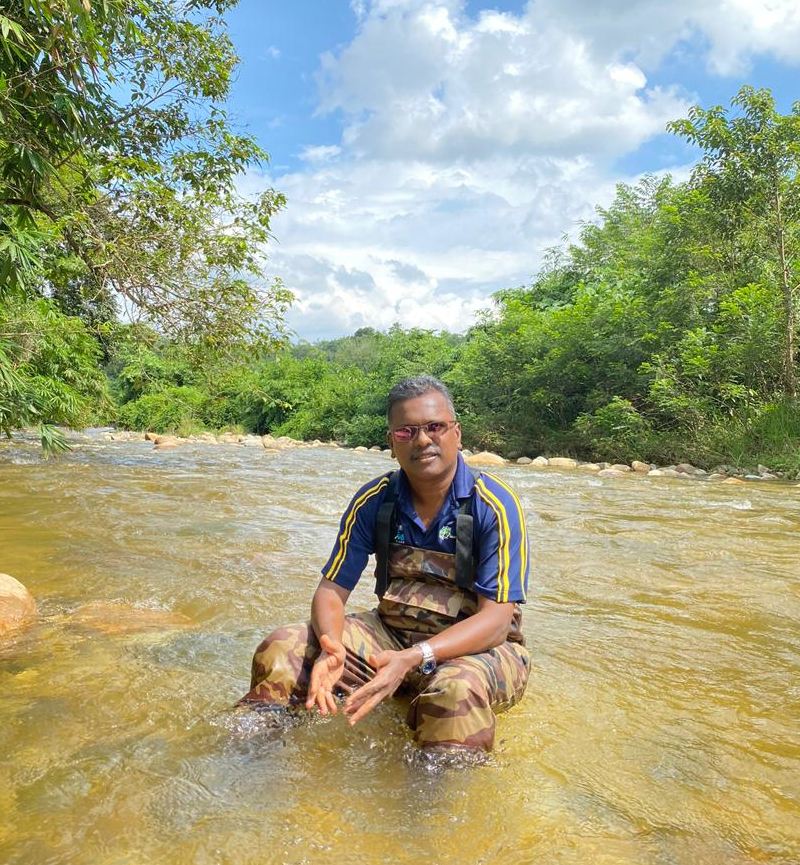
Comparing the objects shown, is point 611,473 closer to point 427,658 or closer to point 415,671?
point 415,671

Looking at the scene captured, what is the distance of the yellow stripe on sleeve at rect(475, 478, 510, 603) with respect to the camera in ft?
7.42

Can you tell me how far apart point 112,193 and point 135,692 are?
6469 millimetres

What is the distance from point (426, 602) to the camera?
2467 mm

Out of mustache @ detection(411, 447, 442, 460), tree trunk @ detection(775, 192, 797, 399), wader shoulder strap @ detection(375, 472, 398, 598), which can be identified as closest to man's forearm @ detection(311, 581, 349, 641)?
wader shoulder strap @ detection(375, 472, 398, 598)

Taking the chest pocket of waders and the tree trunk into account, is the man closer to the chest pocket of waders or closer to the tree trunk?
the chest pocket of waders

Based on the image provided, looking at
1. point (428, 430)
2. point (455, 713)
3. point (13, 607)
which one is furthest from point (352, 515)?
point (13, 607)

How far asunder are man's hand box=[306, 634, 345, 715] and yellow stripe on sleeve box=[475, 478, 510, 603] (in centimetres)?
54

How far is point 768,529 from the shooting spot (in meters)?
6.75

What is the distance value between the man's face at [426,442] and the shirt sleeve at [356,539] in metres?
0.19

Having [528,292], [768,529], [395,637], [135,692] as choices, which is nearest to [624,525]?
[768,529]

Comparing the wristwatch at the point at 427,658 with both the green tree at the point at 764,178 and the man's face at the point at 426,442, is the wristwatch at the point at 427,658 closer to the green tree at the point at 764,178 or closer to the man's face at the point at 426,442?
the man's face at the point at 426,442

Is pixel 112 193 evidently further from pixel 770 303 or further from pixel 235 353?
pixel 770 303

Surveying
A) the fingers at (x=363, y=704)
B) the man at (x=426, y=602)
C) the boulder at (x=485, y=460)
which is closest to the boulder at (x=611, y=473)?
the boulder at (x=485, y=460)

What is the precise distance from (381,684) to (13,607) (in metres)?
2.29
